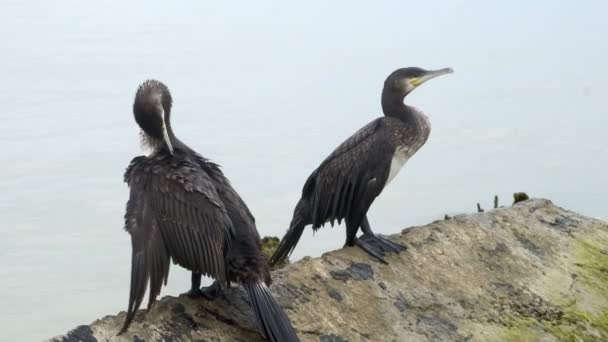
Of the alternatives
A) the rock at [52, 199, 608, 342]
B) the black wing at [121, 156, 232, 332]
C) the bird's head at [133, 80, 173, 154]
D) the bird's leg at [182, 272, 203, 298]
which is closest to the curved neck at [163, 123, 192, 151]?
the bird's head at [133, 80, 173, 154]

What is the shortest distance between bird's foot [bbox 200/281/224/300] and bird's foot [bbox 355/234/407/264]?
48.6 inches

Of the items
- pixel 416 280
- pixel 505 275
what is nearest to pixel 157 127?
pixel 416 280

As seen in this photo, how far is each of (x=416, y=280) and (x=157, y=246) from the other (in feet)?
5.70

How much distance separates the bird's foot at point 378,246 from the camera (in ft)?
21.7

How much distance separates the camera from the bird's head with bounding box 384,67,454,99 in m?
7.44

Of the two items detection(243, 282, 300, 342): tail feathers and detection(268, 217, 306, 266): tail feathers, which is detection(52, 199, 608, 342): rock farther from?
detection(268, 217, 306, 266): tail feathers

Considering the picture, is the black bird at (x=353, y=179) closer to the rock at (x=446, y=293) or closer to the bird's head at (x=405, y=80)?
the bird's head at (x=405, y=80)

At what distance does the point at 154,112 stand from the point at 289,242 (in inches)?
61.5

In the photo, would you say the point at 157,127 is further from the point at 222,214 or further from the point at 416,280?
the point at 416,280

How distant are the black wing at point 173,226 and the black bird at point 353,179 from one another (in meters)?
1.47

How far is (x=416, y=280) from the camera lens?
6.49m

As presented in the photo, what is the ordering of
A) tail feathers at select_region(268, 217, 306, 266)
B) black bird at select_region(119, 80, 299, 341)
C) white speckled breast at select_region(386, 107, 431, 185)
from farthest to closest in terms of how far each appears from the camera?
white speckled breast at select_region(386, 107, 431, 185) < tail feathers at select_region(268, 217, 306, 266) < black bird at select_region(119, 80, 299, 341)

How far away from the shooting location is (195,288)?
221 inches

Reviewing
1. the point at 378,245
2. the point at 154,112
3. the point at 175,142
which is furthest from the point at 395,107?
the point at 154,112
